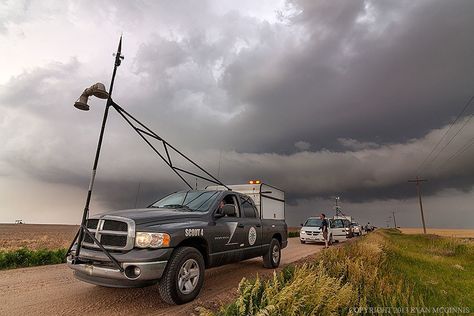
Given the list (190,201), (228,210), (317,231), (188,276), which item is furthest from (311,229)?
(188,276)

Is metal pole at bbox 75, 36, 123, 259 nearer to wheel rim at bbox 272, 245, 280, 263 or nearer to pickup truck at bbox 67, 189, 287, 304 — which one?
pickup truck at bbox 67, 189, 287, 304

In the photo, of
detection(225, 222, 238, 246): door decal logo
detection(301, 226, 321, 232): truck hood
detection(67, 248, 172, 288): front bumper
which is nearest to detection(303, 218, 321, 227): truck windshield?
detection(301, 226, 321, 232): truck hood

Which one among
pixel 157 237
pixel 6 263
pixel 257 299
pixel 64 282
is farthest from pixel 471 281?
pixel 6 263

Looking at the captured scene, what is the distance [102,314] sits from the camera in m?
4.40

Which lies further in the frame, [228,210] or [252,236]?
[252,236]

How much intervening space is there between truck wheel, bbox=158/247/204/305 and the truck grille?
72cm

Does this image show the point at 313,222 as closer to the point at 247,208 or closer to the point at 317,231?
the point at 317,231

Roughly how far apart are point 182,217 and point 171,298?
1342 millimetres

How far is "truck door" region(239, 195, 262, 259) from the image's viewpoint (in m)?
7.06

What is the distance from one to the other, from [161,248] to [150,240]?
0.21m

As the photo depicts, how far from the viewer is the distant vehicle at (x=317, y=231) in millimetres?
20391

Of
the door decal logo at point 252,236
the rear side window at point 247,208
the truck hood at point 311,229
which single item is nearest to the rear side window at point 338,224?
the truck hood at point 311,229

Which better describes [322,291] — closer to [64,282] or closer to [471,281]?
[64,282]

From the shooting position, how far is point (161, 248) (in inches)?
183
